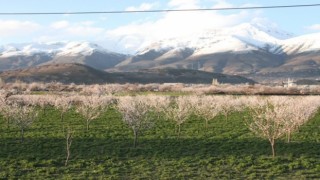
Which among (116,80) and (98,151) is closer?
(98,151)

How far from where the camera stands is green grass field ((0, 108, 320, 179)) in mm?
28281

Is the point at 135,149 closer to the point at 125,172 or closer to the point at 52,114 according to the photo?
the point at 125,172

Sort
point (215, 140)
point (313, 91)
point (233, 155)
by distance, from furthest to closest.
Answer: point (313, 91), point (215, 140), point (233, 155)

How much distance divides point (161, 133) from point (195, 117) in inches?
568

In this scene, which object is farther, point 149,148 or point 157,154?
point 149,148

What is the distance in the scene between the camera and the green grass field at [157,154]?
2828cm

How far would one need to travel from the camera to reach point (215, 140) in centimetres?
3956

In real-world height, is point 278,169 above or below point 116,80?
below

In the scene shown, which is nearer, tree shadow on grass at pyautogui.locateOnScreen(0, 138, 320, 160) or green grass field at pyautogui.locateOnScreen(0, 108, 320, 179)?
green grass field at pyautogui.locateOnScreen(0, 108, 320, 179)

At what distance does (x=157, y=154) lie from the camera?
33844mm

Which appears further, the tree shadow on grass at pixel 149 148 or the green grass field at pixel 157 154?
the tree shadow on grass at pixel 149 148

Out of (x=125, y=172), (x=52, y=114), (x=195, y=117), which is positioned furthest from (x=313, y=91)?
(x=125, y=172)

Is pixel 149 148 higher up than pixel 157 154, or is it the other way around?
pixel 149 148

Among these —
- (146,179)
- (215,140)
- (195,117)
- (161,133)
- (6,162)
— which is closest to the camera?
(146,179)
